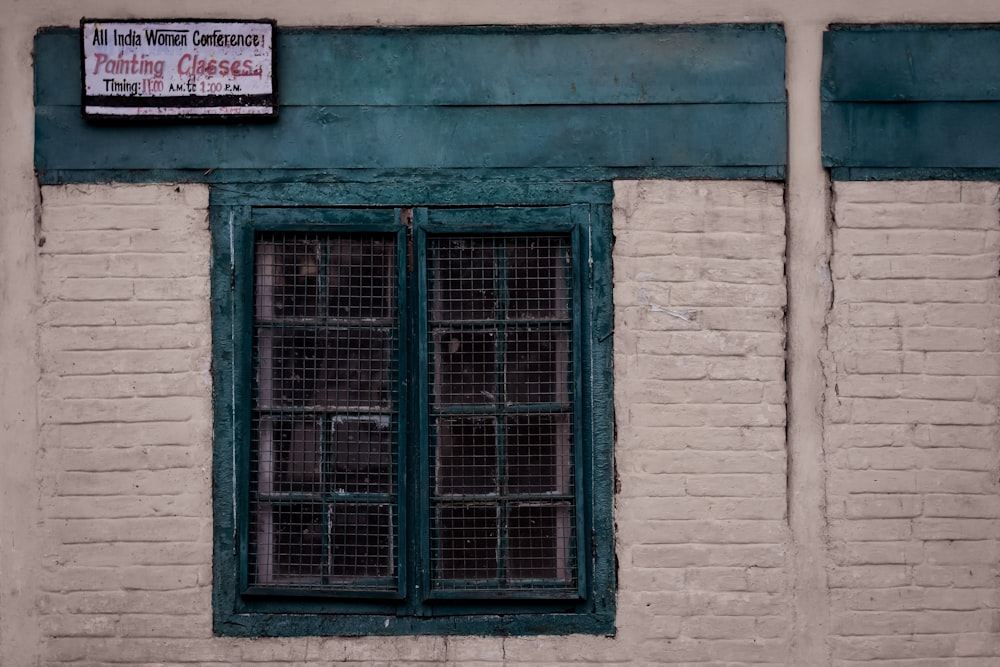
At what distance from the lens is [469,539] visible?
13.1 feet

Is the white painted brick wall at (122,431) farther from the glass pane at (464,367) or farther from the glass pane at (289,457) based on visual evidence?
the glass pane at (464,367)

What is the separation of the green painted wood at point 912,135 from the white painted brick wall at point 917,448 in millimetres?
228

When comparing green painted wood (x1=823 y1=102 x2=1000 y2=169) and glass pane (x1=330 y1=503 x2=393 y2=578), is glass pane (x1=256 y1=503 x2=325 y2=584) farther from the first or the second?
green painted wood (x1=823 y1=102 x2=1000 y2=169)

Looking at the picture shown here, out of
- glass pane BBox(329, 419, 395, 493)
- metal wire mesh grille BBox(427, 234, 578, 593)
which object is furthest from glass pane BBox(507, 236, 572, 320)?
glass pane BBox(329, 419, 395, 493)

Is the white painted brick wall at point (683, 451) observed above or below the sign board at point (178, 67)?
below

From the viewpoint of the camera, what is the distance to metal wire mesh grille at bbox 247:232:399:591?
3977 millimetres

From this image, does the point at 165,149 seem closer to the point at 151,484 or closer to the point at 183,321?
the point at 183,321

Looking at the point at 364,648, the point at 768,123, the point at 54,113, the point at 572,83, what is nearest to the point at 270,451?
the point at 364,648

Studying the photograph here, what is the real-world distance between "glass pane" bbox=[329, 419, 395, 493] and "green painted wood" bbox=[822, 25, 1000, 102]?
228 centimetres

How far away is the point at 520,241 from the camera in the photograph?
158 inches

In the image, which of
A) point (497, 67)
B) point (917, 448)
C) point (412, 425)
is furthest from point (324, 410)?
point (917, 448)

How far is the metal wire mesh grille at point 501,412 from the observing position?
3.98 meters

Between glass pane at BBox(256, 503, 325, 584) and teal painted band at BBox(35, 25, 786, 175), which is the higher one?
teal painted band at BBox(35, 25, 786, 175)

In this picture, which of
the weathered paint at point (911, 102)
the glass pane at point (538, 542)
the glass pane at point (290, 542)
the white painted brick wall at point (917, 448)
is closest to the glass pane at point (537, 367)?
the glass pane at point (538, 542)
